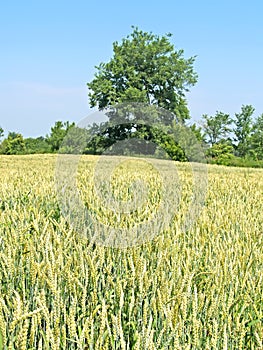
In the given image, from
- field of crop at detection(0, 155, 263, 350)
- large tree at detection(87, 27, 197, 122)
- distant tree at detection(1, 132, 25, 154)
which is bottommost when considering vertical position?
field of crop at detection(0, 155, 263, 350)

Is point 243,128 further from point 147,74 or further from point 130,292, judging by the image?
point 130,292

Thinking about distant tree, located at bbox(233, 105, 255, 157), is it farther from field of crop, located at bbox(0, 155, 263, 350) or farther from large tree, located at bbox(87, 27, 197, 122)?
field of crop, located at bbox(0, 155, 263, 350)

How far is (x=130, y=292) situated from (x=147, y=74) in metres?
38.8

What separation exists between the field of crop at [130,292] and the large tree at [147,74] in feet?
112

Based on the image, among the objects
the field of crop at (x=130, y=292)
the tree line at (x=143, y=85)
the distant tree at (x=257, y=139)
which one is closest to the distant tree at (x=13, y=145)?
the tree line at (x=143, y=85)

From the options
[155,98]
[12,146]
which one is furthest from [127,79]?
[12,146]

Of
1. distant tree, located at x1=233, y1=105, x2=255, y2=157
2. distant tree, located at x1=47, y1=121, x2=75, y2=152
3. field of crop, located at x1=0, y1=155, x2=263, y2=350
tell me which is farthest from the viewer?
distant tree, located at x1=233, y1=105, x2=255, y2=157

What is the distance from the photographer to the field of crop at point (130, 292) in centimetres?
107

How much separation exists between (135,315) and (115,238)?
82cm

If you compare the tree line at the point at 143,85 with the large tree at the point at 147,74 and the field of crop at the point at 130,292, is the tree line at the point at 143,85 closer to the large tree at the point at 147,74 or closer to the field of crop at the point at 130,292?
the large tree at the point at 147,74

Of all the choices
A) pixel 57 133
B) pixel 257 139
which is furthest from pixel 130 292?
pixel 257 139

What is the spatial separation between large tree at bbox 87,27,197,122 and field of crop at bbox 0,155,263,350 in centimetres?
3414

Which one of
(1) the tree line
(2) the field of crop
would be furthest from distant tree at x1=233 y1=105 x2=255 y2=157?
(2) the field of crop

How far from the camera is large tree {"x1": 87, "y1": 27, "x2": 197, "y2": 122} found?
121 feet
